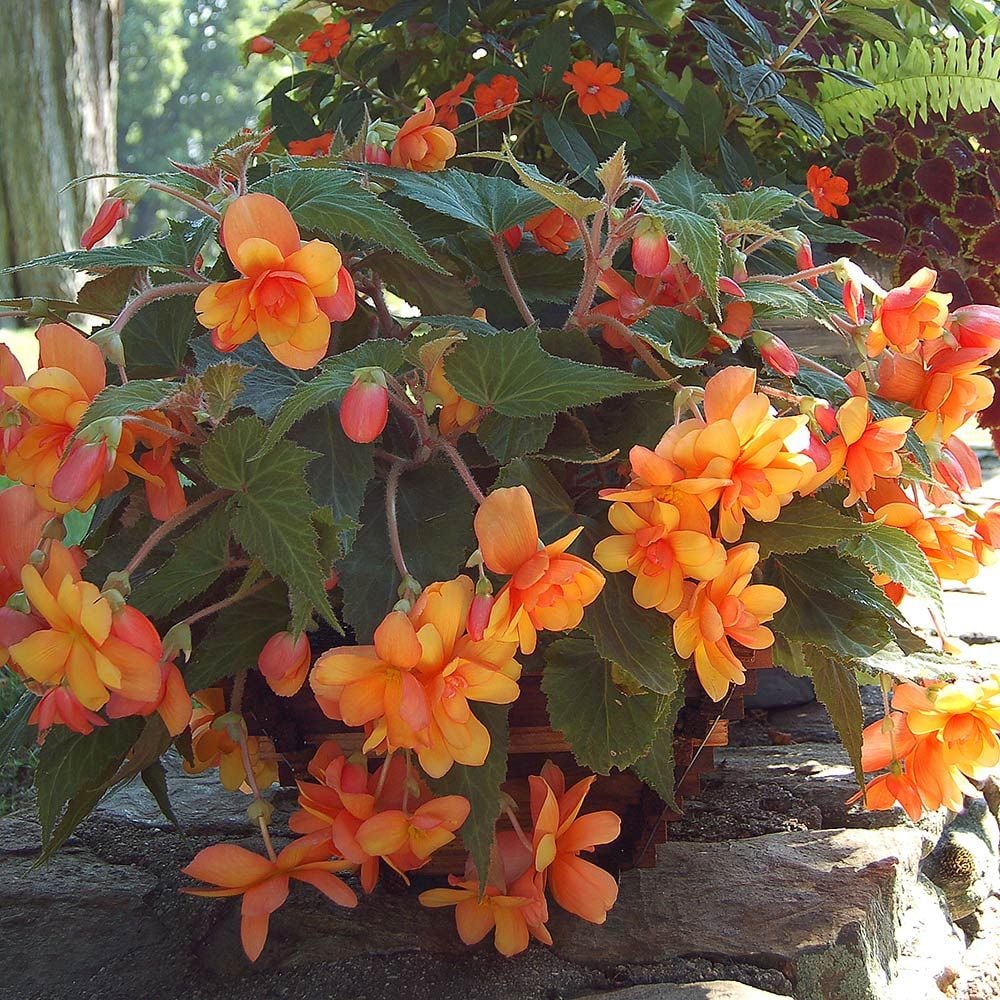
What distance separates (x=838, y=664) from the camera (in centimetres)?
62

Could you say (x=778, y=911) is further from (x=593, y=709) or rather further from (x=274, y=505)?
(x=274, y=505)

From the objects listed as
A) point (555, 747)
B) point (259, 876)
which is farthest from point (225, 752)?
point (555, 747)

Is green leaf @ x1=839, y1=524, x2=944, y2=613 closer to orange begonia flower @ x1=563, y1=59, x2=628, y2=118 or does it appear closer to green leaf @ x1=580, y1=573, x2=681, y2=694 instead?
green leaf @ x1=580, y1=573, x2=681, y2=694

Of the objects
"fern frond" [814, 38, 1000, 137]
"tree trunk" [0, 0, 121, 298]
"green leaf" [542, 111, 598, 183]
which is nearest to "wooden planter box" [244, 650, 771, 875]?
"green leaf" [542, 111, 598, 183]

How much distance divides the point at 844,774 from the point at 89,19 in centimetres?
461

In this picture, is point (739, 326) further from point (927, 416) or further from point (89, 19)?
point (89, 19)

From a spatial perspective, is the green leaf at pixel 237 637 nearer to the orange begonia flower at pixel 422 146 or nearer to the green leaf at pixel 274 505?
the green leaf at pixel 274 505

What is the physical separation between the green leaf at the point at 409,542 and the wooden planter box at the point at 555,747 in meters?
0.13

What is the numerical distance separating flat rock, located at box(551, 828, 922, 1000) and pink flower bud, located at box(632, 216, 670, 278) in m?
0.44

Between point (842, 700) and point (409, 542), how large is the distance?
0.27 m

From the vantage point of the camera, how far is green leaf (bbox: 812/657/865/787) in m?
0.62

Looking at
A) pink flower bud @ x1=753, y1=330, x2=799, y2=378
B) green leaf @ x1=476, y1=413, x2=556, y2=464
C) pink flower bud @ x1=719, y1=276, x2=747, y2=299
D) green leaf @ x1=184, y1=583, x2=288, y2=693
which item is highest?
pink flower bud @ x1=719, y1=276, x2=747, y2=299

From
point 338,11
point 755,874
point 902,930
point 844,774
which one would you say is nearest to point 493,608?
point 755,874

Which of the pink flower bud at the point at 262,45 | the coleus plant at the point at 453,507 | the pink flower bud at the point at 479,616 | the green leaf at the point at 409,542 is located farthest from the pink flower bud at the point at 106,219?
the pink flower bud at the point at 262,45
